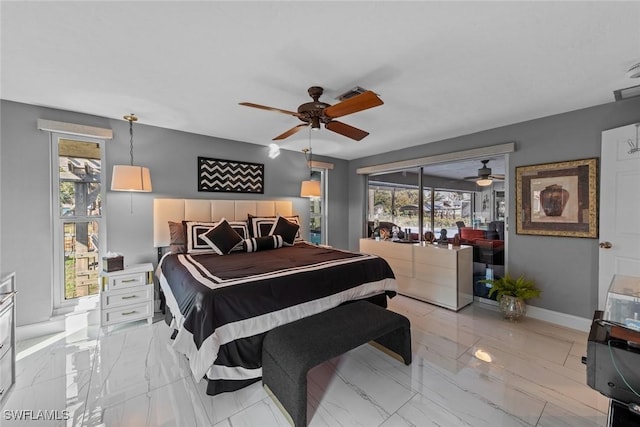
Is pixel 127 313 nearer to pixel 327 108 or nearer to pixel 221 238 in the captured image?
pixel 221 238

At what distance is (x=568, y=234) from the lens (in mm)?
2980

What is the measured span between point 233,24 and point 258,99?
103 cm

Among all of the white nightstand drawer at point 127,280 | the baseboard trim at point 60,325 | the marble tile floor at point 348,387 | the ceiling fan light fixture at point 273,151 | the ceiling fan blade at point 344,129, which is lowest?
the marble tile floor at point 348,387

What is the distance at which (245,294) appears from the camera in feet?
6.36

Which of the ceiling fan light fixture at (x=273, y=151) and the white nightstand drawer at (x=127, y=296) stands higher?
the ceiling fan light fixture at (x=273, y=151)

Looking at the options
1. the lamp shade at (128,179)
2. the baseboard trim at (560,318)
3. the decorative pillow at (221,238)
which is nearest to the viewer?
the baseboard trim at (560,318)

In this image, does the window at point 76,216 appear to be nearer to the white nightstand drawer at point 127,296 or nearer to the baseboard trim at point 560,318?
the white nightstand drawer at point 127,296

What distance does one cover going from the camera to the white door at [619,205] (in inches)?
97.5

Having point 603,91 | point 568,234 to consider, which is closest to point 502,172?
point 568,234

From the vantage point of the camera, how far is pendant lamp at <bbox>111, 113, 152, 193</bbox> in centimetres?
302

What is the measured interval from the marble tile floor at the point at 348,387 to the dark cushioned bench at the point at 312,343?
0.16m

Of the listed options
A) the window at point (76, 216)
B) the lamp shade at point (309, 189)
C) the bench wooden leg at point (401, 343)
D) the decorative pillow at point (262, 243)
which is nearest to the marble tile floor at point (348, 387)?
the bench wooden leg at point (401, 343)

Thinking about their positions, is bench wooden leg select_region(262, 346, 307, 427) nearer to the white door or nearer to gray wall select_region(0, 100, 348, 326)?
gray wall select_region(0, 100, 348, 326)

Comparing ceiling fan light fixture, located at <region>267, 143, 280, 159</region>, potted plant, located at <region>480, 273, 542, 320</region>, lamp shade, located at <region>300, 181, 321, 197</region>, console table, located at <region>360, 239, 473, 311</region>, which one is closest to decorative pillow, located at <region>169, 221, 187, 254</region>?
ceiling fan light fixture, located at <region>267, 143, 280, 159</region>
